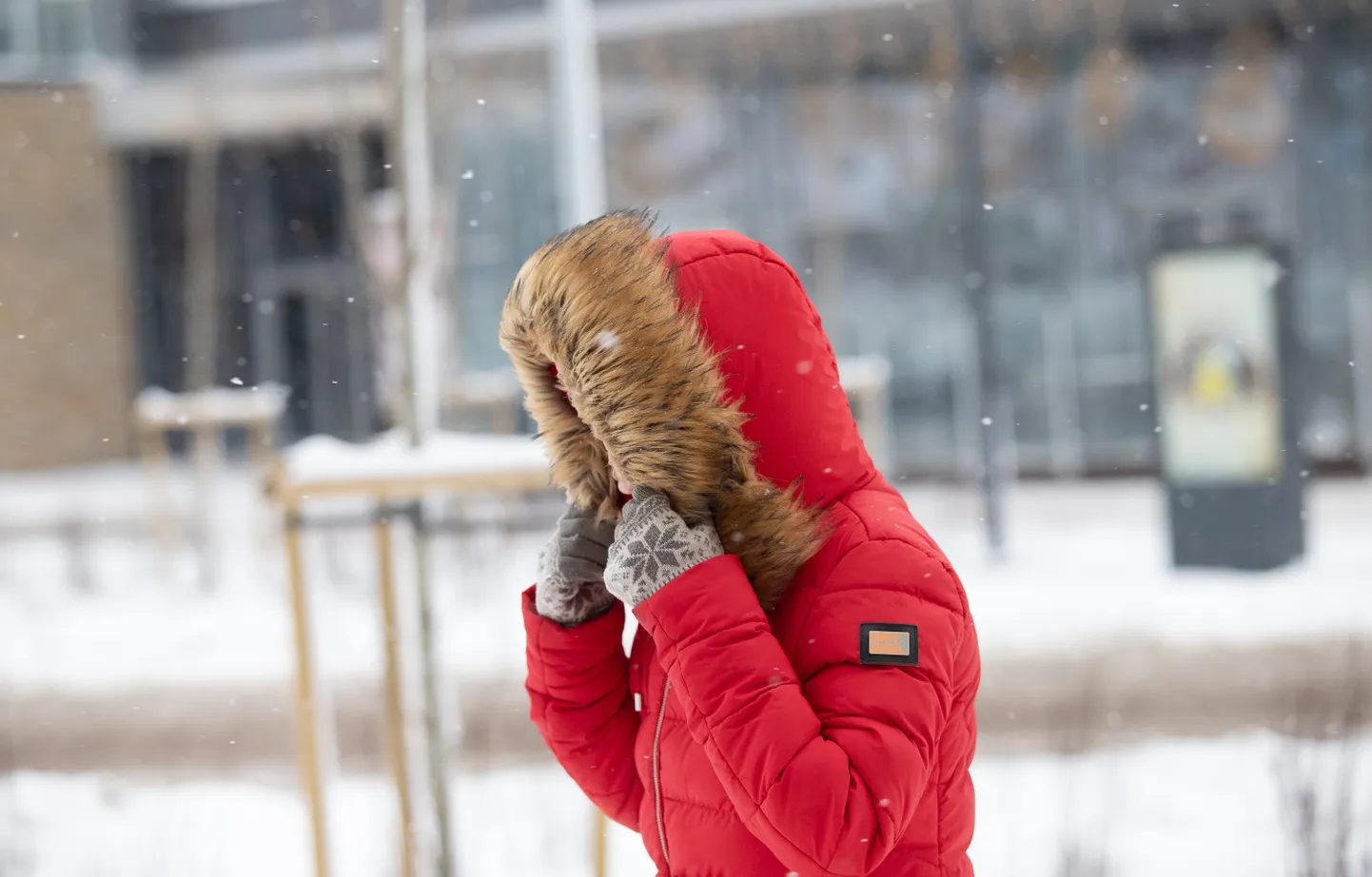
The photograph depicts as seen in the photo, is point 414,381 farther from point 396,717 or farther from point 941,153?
point 941,153

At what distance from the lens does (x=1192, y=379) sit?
7.71 meters

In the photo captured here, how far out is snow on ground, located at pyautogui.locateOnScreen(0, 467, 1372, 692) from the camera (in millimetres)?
6238

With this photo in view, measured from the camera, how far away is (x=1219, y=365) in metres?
7.62

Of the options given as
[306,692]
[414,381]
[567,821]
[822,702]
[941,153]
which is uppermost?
[941,153]

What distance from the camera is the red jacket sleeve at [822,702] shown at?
134 cm

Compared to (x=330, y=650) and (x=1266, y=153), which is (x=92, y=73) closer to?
(x=330, y=650)

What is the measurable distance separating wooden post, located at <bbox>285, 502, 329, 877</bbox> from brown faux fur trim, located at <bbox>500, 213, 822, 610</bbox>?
150 centimetres

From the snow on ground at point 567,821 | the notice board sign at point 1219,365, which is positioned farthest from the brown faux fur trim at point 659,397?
the notice board sign at point 1219,365

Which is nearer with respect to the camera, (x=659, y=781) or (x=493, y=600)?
(x=659, y=781)

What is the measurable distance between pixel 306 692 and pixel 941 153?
37.6 ft

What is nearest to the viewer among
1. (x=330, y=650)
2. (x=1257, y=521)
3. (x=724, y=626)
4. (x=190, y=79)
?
(x=724, y=626)

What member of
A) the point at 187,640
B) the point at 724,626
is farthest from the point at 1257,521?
the point at 724,626

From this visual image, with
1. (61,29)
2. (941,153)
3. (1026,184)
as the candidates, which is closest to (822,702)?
(941,153)

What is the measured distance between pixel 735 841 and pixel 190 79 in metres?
16.1
